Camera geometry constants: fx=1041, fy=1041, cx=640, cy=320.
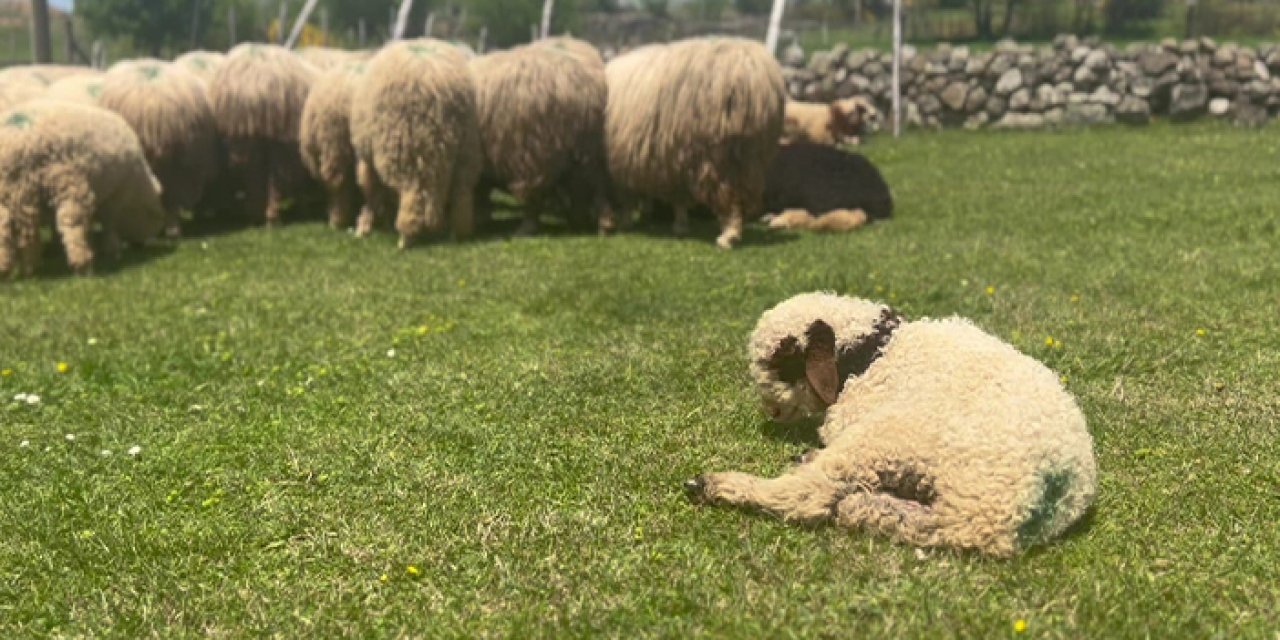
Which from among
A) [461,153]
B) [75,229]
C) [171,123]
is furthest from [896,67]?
[75,229]

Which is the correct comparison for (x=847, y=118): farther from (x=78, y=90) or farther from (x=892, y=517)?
(x=892, y=517)

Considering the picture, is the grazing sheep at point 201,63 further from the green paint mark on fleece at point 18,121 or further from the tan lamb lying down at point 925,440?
the tan lamb lying down at point 925,440

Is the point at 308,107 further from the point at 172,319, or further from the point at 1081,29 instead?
the point at 1081,29

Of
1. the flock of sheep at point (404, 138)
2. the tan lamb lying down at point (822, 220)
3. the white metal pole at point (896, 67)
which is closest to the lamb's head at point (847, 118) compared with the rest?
the white metal pole at point (896, 67)

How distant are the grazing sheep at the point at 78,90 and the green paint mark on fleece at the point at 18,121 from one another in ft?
6.10

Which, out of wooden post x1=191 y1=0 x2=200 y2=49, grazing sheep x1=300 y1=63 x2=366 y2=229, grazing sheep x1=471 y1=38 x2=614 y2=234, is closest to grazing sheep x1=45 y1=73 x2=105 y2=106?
grazing sheep x1=300 y1=63 x2=366 y2=229

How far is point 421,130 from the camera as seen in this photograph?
28.1 feet

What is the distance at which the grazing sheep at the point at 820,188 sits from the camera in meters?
9.69

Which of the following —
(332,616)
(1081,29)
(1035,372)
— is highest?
(1081,29)

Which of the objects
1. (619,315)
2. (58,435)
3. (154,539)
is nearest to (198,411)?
(58,435)

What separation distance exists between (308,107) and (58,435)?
619 cm

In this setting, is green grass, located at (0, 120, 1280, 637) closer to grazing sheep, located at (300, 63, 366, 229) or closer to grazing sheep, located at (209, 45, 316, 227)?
grazing sheep, located at (300, 63, 366, 229)

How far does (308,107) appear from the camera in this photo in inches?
395

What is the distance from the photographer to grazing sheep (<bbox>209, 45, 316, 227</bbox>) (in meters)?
10.4
